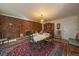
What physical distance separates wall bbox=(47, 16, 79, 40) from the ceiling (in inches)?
3.1

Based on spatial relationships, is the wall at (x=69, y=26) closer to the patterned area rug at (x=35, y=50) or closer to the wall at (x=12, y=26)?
the patterned area rug at (x=35, y=50)

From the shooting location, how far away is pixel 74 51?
78.4 inches

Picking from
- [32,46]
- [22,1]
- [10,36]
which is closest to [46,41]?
[32,46]

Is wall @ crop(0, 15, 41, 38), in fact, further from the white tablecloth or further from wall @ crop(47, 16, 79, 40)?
wall @ crop(47, 16, 79, 40)

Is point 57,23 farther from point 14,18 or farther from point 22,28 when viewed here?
point 14,18

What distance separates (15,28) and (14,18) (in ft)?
0.62

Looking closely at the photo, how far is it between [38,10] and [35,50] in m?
0.77

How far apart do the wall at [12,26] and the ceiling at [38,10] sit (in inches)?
3.6

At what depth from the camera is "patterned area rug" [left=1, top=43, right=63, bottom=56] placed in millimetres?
1978

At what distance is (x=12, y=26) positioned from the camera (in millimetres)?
1944

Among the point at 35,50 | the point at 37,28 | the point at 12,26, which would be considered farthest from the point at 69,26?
the point at 12,26

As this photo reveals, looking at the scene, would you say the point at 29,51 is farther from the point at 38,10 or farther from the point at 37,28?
the point at 38,10

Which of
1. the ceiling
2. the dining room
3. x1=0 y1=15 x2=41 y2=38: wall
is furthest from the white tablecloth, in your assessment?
the ceiling

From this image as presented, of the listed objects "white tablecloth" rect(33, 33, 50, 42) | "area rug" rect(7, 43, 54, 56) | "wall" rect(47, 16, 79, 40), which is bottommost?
"area rug" rect(7, 43, 54, 56)
